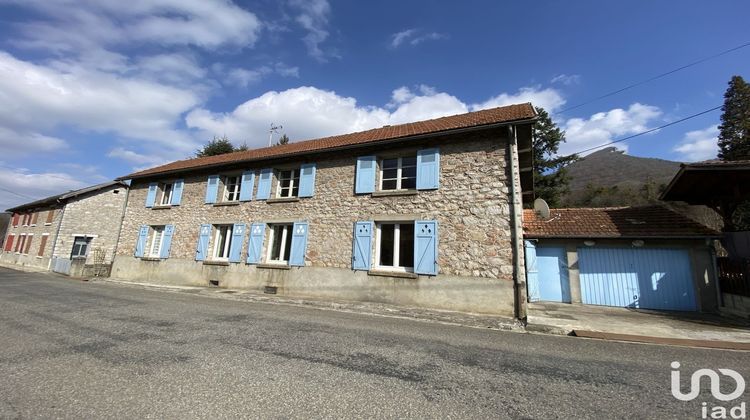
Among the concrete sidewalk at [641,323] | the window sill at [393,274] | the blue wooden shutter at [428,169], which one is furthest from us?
the blue wooden shutter at [428,169]

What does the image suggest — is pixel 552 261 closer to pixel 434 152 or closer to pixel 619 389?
pixel 434 152

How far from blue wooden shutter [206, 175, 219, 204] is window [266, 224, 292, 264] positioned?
11.8 ft

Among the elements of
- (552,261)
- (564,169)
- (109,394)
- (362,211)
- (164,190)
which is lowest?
(109,394)

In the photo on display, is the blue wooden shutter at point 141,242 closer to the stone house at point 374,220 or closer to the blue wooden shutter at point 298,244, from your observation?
the stone house at point 374,220

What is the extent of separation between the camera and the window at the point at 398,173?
31.7 feet

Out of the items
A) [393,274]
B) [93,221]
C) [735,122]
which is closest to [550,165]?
[735,122]

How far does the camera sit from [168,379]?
3191 millimetres

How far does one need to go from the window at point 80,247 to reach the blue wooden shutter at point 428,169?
75.9 ft

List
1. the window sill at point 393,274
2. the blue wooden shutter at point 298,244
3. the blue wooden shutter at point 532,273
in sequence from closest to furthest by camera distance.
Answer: the window sill at point 393,274, the blue wooden shutter at point 532,273, the blue wooden shutter at point 298,244

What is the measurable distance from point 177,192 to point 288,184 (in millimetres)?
6381

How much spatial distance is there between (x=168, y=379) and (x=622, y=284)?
11.7 meters

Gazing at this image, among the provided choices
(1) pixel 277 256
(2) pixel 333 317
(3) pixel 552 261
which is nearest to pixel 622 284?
(3) pixel 552 261

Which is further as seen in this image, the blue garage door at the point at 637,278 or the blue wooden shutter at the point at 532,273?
the blue wooden shutter at the point at 532,273

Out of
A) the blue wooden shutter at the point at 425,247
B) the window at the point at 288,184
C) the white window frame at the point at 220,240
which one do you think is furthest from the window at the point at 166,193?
the blue wooden shutter at the point at 425,247
